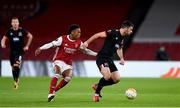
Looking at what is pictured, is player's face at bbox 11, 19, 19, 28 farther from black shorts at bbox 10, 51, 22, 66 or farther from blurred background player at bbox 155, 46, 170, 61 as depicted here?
blurred background player at bbox 155, 46, 170, 61

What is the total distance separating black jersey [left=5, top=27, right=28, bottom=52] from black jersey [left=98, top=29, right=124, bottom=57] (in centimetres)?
552

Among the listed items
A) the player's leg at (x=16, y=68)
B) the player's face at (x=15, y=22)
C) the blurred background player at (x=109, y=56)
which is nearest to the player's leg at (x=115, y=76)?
the blurred background player at (x=109, y=56)

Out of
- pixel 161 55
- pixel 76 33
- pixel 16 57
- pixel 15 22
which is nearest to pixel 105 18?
pixel 161 55

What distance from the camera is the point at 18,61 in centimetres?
2292

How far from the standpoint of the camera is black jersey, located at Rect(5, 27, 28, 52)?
22.9 m

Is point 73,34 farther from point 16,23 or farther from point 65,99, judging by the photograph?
point 16,23

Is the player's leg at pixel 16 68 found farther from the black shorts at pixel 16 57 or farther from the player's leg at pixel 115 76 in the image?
the player's leg at pixel 115 76

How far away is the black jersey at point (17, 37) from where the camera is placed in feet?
75.3

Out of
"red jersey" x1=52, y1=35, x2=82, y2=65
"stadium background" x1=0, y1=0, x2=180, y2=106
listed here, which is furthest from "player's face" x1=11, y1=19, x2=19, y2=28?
"stadium background" x1=0, y1=0, x2=180, y2=106

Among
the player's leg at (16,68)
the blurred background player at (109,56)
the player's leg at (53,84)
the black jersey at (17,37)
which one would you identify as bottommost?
the player's leg at (53,84)

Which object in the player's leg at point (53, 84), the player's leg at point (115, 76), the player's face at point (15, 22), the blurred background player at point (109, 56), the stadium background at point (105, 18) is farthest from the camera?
the stadium background at point (105, 18)

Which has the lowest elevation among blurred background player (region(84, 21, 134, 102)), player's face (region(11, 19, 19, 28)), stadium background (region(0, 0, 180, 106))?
blurred background player (region(84, 21, 134, 102))

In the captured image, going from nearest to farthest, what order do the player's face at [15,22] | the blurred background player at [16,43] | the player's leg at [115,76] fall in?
the player's leg at [115,76] < the player's face at [15,22] < the blurred background player at [16,43]

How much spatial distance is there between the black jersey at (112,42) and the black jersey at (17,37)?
18.1 ft
